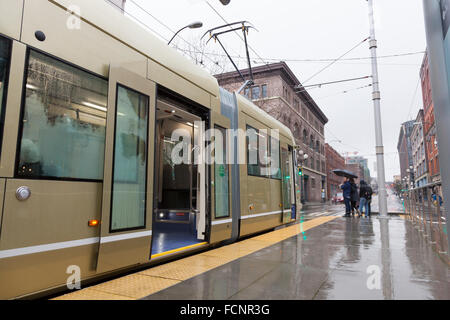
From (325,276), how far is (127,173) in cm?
289

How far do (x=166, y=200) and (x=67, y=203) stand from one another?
17.2 feet

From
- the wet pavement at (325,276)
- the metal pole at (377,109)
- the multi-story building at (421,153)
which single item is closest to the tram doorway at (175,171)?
the wet pavement at (325,276)

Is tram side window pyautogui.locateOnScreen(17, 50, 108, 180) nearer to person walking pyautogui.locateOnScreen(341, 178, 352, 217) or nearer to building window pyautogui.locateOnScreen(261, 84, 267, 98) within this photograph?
person walking pyautogui.locateOnScreen(341, 178, 352, 217)

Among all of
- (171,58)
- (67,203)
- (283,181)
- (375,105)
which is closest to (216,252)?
(67,203)

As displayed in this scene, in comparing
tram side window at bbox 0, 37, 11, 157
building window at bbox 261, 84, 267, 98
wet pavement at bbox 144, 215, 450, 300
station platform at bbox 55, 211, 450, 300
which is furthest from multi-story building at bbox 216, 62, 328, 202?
tram side window at bbox 0, 37, 11, 157

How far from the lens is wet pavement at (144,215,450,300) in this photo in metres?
3.00

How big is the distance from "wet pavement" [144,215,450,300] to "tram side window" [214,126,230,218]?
3.42 feet

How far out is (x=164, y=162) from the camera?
26.6ft

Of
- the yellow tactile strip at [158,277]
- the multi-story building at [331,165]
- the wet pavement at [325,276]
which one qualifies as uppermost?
the multi-story building at [331,165]

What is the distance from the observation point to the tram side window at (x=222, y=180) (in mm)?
5374

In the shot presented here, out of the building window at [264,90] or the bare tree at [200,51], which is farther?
the building window at [264,90]

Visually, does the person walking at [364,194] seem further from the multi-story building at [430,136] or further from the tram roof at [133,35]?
the multi-story building at [430,136]

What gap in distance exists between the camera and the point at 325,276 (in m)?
3.64
